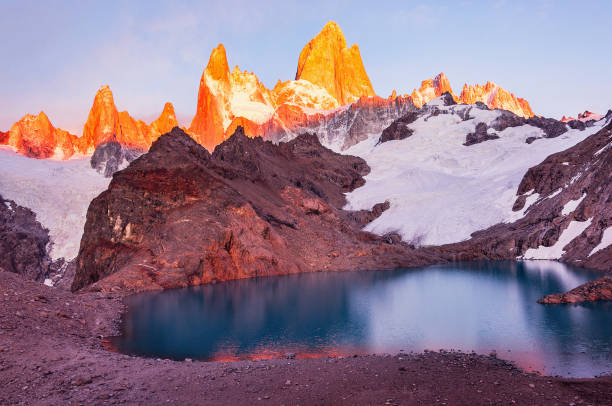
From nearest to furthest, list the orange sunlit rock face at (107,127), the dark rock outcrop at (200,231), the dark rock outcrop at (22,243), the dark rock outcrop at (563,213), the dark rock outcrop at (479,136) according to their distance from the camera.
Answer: the dark rock outcrop at (200,231), the dark rock outcrop at (563,213), the dark rock outcrop at (22,243), the orange sunlit rock face at (107,127), the dark rock outcrop at (479,136)

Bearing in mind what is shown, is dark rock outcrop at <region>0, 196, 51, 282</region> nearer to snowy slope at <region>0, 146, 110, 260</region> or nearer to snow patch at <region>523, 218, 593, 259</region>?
snowy slope at <region>0, 146, 110, 260</region>

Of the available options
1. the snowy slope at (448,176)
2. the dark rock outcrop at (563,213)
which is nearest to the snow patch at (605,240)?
the dark rock outcrop at (563,213)

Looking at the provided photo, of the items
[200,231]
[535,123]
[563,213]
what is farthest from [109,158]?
[535,123]

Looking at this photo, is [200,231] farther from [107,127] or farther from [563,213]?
[107,127]

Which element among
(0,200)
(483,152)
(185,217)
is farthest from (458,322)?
(483,152)

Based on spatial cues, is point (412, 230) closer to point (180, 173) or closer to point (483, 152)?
point (180, 173)

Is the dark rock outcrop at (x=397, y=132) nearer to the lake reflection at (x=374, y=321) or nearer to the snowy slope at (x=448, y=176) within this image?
the snowy slope at (x=448, y=176)
